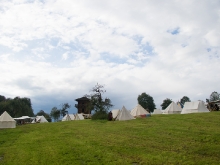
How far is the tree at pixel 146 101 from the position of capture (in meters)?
96.0

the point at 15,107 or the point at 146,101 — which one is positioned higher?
the point at 146,101

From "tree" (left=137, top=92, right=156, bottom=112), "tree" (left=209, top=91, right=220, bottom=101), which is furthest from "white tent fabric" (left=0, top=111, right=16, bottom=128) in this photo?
"tree" (left=209, top=91, right=220, bottom=101)

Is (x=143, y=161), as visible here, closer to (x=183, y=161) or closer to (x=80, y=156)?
(x=183, y=161)

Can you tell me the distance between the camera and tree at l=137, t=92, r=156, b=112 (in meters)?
96.0

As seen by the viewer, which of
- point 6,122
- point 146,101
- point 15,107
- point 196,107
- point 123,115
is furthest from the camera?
point 146,101

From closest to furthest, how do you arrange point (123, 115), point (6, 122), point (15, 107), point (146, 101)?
point (6, 122), point (123, 115), point (15, 107), point (146, 101)

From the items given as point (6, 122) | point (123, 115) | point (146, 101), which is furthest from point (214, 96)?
point (6, 122)

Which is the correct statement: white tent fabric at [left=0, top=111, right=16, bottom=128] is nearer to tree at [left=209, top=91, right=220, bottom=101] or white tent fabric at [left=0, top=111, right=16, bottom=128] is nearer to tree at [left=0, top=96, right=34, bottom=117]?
tree at [left=0, top=96, right=34, bottom=117]

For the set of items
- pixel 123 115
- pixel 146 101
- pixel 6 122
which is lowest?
pixel 6 122

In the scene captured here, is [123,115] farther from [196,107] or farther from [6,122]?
[6,122]

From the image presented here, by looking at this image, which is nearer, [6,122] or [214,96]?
[6,122]

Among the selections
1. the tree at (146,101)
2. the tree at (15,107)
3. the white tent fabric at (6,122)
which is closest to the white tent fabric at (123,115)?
the white tent fabric at (6,122)

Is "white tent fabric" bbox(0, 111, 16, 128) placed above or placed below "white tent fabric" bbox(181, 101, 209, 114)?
below

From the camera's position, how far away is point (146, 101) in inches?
3826
